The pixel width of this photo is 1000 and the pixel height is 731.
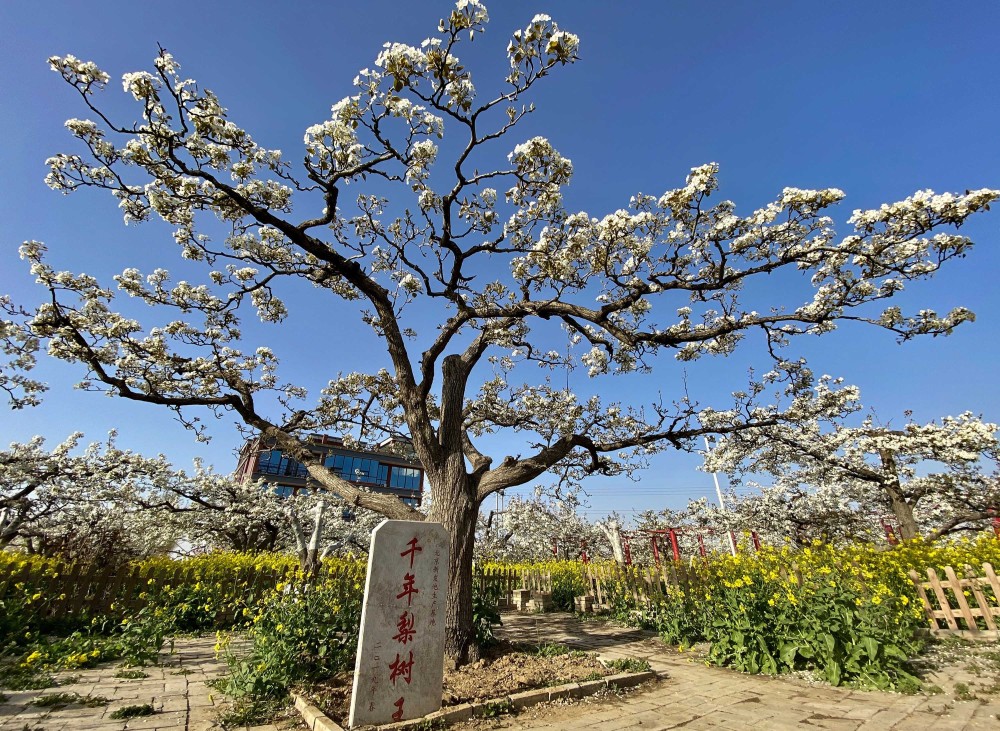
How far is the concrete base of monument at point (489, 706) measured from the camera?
4095mm

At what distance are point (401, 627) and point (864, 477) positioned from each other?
683 inches

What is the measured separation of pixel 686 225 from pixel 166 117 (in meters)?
7.39

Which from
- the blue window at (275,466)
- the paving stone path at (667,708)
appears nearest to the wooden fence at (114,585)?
the paving stone path at (667,708)

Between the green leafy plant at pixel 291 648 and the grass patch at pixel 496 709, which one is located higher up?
the green leafy plant at pixel 291 648

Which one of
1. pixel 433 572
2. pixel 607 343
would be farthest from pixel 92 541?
pixel 607 343

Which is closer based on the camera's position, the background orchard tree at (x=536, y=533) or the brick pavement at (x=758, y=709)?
the brick pavement at (x=758, y=709)

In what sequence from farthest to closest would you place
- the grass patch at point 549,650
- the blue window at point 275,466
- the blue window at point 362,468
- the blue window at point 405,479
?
the blue window at point 405,479, the blue window at point 362,468, the blue window at point 275,466, the grass patch at point 549,650

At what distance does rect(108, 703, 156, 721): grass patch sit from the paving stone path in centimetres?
8

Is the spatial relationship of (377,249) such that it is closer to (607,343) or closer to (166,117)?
(166,117)

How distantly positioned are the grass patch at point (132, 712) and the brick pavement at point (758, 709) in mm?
3722

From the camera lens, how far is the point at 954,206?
5.25 meters

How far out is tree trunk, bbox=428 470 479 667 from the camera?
612cm

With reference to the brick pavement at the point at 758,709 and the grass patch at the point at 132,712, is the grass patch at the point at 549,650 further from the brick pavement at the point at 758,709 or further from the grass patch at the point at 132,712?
the grass patch at the point at 132,712

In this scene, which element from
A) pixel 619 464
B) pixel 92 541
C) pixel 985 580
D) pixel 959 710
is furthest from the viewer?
pixel 92 541
